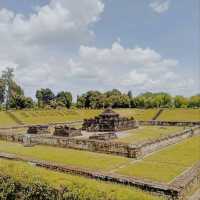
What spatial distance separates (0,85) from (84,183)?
155 feet

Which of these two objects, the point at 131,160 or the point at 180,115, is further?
the point at 180,115

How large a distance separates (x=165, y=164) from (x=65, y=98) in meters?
58.6

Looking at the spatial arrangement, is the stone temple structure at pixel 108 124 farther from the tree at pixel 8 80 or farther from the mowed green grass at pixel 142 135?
the tree at pixel 8 80

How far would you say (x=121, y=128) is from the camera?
27.3 m

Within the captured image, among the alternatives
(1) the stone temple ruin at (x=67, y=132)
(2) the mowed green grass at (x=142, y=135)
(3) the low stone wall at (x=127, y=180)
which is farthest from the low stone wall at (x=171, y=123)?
(3) the low stone wall at (x=127, y=180)

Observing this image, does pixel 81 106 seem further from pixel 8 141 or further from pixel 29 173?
pixel 29 173

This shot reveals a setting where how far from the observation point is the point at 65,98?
6975 centimetres

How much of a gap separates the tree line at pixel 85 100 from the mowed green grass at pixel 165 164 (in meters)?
40.3

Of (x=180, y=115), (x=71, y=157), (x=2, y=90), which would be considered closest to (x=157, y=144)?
(x=71, y=157)

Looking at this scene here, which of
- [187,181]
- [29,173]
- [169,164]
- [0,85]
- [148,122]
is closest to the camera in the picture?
[29,173]

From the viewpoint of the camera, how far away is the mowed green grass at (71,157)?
12.5m

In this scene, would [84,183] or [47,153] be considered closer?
[84,183]

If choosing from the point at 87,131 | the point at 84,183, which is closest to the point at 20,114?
the point at 87,131

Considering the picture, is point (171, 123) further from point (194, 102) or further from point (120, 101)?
point (194, 102)
